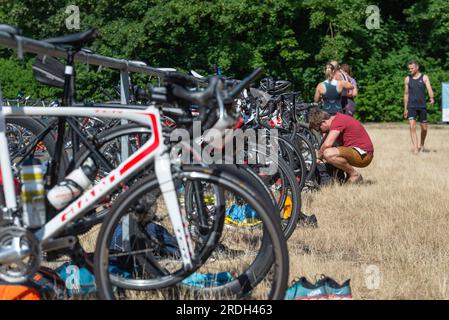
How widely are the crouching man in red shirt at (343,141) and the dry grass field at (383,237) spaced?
338mm

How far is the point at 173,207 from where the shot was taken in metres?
3.27

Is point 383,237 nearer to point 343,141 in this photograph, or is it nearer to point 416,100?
point 343,141

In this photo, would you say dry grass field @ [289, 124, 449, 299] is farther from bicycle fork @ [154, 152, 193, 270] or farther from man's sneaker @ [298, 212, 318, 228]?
bicycle fork @ [154, 152, 193, 270]

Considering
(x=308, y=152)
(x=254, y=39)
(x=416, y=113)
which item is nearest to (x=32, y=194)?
(x=308, y=152)

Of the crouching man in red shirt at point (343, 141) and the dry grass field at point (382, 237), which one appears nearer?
the dry grass field at point (382, 237)

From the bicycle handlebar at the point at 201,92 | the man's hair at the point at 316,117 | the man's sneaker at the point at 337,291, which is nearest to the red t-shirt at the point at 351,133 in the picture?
the man's hair at the point at 316,117

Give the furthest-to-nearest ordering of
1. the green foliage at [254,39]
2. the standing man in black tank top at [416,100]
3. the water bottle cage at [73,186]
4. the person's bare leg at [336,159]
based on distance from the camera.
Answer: the green foliage at [254,39] → the standing man in black tank top at [416,100] → the person's bare leg at [336,159] → the water bottle cage at [73,186]

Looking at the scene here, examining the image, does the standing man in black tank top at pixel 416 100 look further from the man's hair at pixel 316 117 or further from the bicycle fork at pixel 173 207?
the bicycle fork at pixel 173 207

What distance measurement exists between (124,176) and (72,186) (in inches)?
13.1

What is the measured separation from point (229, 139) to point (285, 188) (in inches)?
51.5

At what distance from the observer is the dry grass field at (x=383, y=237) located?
4.34m

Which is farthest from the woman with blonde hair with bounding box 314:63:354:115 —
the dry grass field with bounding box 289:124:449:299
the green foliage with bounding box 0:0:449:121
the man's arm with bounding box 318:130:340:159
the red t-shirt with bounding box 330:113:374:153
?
the green foliage with bounding box 0:0:449:121
